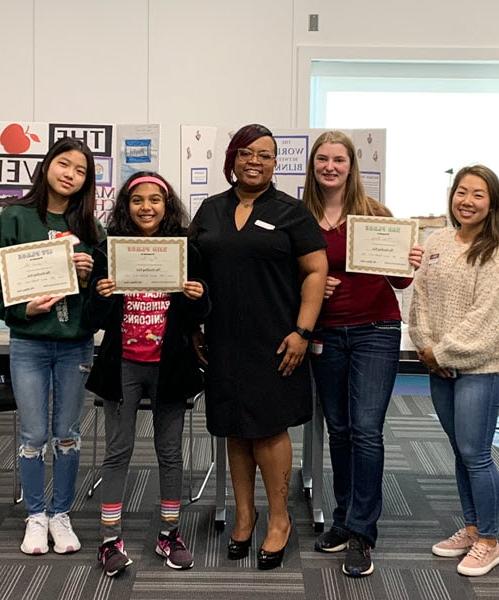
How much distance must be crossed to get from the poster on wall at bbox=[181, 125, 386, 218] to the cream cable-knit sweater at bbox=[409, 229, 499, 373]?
1.19 m

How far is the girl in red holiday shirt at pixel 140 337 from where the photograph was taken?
2.31m

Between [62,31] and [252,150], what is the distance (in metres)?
3.37

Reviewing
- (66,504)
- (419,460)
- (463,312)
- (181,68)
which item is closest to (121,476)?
(66,504)

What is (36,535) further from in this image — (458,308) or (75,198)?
(458,308)

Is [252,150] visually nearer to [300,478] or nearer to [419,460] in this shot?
[300,478]

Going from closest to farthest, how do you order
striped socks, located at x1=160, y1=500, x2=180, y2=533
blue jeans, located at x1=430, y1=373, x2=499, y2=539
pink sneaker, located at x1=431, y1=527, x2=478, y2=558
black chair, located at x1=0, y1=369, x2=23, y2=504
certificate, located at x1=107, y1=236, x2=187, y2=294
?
1. certificate, located at x1=107, y1=236, x2=187, y2=294
2. blue jeans, located at x1=430, y1=373, x2=499, y2=539
3. striped socks, located at x1=160, y1=500, x2=180, y2=533
4. pink sneaker, located at x1=431, y1=527, x2=478, y2=558
5. black chair, located at x1=0, y1=369, x2=23, y2=504

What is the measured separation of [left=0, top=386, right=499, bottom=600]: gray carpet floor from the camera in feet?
7.63

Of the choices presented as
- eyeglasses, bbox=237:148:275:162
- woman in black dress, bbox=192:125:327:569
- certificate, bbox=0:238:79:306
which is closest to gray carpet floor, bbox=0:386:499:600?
woman in black dress, bbox=192:125:327:569

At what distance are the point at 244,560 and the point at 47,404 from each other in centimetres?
90

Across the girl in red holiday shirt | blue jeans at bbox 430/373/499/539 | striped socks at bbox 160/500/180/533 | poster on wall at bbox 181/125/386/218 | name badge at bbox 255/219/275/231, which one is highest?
poster on wall at bbox 181/125/386/218

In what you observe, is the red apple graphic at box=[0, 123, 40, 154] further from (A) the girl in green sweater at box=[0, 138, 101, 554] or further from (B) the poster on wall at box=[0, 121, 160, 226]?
(A) the girl in green sweater at box=[0, 138, 101, 554]

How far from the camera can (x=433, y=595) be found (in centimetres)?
233

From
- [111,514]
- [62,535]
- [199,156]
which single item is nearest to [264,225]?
[111,514]

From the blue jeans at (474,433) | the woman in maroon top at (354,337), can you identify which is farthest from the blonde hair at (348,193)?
the blue jeans at (474,433)
